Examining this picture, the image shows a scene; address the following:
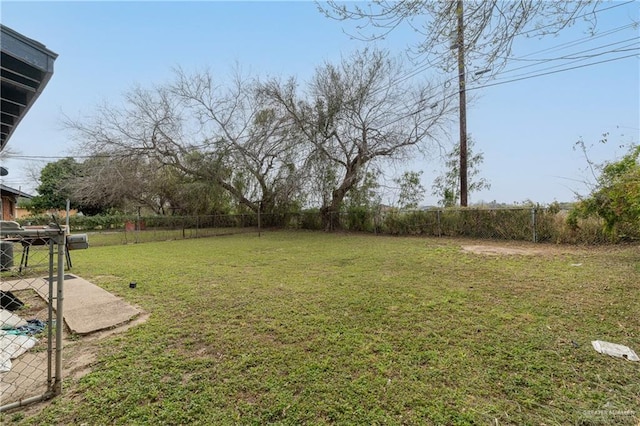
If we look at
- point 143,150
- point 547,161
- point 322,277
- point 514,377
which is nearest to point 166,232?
point 143,150

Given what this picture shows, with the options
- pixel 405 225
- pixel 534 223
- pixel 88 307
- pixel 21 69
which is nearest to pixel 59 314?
pixel 21 69

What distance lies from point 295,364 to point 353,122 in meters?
10.2

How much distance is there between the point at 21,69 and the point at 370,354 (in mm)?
3390

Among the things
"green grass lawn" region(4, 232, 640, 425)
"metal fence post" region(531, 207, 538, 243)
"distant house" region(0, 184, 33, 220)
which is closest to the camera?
"green grass lawn" region(4, 232, 640, 425)

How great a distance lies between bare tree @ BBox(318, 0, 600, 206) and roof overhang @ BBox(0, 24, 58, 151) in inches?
85.5

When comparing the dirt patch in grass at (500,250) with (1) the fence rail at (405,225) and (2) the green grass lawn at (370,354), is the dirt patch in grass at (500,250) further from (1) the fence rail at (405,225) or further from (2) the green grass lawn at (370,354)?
(2) the green grass lawn at (370,354)

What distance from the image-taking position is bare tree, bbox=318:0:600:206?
190 centimetres

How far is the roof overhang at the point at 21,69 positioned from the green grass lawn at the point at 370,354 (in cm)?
222

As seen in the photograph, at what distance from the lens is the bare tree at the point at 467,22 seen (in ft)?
6.24

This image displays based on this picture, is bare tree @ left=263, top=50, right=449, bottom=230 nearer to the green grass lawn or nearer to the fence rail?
the fence rail

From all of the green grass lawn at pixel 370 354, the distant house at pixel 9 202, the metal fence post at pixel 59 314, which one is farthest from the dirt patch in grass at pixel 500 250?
the distant house at pixel 9 202

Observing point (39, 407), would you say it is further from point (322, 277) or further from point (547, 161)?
point (547, 161)

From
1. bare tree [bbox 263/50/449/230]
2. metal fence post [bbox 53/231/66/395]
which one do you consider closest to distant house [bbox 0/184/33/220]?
bare tree [bbox 263/50/449/230]

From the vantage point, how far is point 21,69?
80.5 inches
